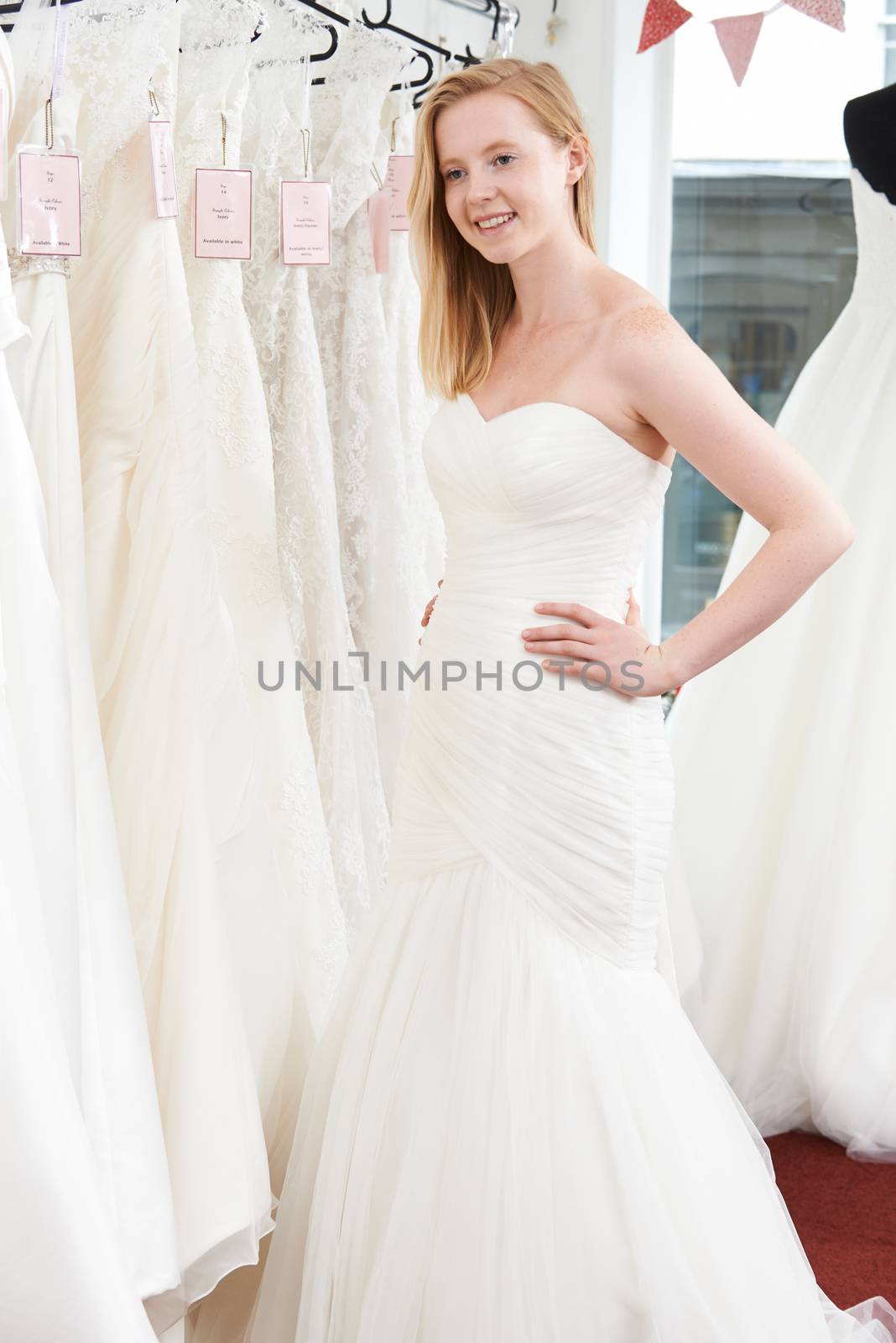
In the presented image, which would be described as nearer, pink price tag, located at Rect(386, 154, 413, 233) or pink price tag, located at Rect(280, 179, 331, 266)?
pink price tag, located at Rect(280, 179, 331, 266)

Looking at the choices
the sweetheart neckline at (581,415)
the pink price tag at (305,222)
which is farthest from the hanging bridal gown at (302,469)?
the sweetheart neckline at (581,415)

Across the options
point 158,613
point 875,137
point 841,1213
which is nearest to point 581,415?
point 158,613

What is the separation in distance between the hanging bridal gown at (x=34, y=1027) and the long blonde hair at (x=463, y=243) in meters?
0.57

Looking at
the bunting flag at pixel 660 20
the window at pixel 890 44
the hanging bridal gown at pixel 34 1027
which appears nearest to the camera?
the hanging bridal gown at pixel 34 1027

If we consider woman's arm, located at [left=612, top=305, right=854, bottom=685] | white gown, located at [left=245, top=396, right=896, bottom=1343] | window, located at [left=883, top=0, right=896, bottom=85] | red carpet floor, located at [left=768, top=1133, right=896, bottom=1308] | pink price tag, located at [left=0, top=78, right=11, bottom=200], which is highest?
window, located at [left=883, top=0, right=896, bottom=85]

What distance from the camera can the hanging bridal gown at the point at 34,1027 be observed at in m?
1.12

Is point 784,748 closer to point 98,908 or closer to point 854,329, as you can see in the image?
point 854,329

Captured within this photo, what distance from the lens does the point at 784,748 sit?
250cm

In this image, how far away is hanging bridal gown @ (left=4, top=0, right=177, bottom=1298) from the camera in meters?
1.35

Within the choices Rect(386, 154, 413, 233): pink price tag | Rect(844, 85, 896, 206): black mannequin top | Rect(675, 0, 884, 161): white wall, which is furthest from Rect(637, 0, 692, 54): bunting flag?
Rect(386, 154, 413, 233): pink price tag

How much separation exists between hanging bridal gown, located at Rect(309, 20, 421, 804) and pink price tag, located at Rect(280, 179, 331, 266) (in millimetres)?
180

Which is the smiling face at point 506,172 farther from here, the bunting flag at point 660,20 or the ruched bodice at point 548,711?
the bunting flag at point 660,20

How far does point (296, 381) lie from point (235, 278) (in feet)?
0.63

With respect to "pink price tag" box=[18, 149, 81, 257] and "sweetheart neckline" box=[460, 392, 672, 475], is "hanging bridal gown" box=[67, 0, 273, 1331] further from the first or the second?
"sweetheart neckline" box=[460, 392, 672, 475]
